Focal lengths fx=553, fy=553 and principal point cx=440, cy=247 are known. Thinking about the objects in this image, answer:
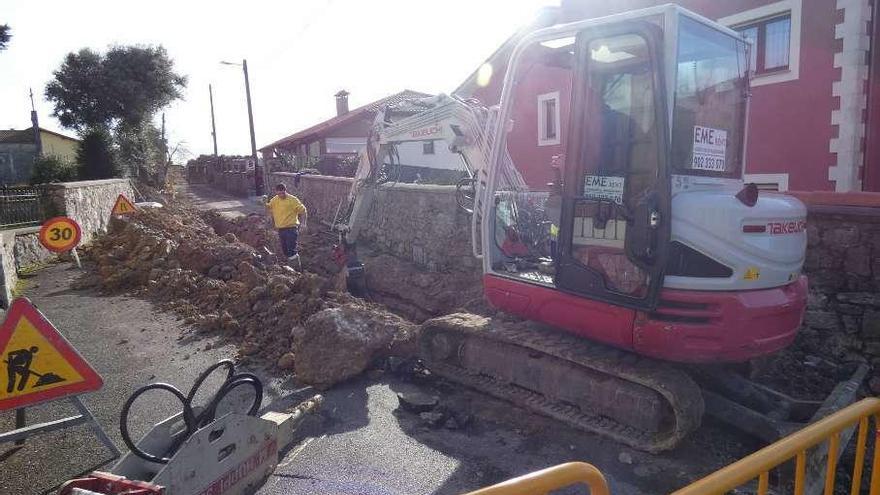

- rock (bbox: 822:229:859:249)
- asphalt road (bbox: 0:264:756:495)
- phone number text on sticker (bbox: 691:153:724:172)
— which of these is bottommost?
asphalt road (bbox: 0:264:756:495)

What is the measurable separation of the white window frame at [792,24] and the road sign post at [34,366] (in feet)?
35.5

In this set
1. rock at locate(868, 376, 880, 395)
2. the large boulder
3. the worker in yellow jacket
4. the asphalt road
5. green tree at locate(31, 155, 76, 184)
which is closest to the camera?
the asphalt road

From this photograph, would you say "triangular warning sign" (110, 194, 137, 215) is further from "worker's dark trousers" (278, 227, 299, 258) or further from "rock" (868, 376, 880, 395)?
"rock" (868, 376, 880, 395)

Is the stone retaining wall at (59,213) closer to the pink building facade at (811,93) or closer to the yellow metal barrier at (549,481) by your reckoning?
the pink building facade at (811,93)

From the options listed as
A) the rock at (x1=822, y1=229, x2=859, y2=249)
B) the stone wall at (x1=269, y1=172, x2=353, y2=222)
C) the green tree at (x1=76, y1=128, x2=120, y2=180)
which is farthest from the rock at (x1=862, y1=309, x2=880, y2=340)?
the green tree at (x1=76, y1=128, x2=120, y2=180)

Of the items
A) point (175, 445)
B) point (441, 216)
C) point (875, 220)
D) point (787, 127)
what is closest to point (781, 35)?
point (787, 127)

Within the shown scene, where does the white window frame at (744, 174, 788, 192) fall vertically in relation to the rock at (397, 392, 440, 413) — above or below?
above

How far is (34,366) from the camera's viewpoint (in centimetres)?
362

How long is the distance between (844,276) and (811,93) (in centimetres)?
520

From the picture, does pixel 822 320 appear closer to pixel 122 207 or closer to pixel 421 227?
pixel 421 227

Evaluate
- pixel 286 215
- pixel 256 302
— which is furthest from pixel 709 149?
pixel 286 215

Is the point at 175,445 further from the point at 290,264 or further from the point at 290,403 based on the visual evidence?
the point at 290,264

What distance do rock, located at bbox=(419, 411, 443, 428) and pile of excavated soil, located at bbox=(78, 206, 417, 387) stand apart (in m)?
0.96

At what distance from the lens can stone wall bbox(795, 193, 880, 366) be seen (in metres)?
5.23
